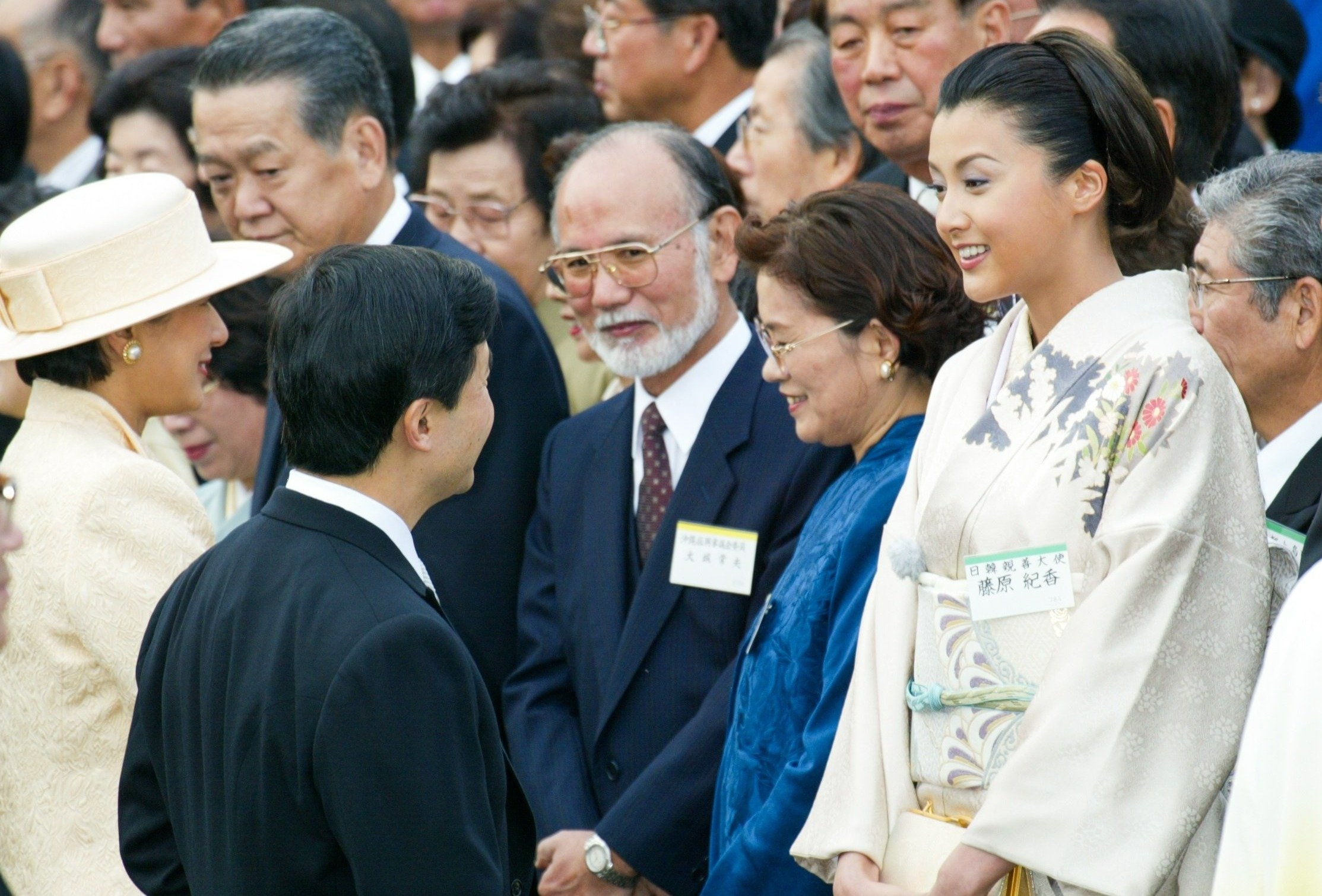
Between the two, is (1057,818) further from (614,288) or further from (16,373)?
(16,373)

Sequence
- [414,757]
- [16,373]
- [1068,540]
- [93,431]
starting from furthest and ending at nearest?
[16,373] → [93,431] → [1068,540] → [414,757]

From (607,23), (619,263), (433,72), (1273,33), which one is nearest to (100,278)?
(619,263)

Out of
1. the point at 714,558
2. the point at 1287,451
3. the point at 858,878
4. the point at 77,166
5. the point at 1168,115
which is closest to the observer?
the point at 858,878

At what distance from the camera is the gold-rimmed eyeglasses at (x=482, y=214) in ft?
16.3

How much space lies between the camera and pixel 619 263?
3.79 meters

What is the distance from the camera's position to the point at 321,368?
2254mm

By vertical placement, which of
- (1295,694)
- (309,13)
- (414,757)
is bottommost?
(414,757)

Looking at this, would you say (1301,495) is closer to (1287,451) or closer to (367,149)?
(1287,451)

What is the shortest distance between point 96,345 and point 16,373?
20.2 inches

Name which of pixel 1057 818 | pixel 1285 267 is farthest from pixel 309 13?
pixel 1057 818

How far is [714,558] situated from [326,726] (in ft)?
4.69

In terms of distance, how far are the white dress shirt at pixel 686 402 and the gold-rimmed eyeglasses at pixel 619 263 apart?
237 millimetres

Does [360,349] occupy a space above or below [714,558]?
above

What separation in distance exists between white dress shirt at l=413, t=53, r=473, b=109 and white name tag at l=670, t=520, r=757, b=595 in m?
4.01
